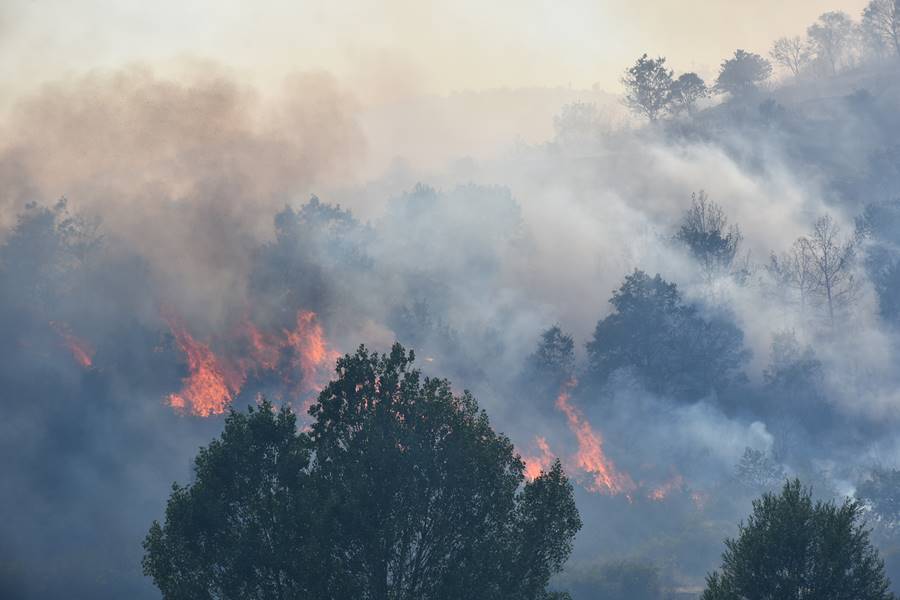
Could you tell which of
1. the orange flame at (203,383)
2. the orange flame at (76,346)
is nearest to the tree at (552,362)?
the orange flame at (203,383)

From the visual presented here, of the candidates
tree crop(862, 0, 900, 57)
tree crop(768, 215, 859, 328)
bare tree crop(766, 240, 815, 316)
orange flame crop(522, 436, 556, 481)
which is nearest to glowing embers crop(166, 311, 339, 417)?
orange flame crop(522, 436, 556, 481)

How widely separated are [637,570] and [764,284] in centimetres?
4952

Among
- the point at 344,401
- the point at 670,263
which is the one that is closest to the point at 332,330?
the point at 670,263

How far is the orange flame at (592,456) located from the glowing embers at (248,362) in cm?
2552

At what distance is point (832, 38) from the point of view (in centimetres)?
18938

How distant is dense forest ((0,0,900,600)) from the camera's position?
1468 inches

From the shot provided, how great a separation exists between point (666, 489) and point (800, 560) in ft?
169

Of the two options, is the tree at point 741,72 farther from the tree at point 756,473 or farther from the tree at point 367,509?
the tree at point 367,509

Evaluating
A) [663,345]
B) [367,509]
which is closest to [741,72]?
[663,345]

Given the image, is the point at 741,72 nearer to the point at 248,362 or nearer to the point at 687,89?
the point at 687,89

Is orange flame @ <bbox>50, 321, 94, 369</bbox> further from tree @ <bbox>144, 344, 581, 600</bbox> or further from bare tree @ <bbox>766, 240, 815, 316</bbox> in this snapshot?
bare tree @ <bbox>766, 240, 815, 316</bbox>

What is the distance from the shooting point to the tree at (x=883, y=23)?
17175cm

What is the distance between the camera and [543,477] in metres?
38.8

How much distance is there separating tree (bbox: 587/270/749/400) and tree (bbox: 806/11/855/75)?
381ft
